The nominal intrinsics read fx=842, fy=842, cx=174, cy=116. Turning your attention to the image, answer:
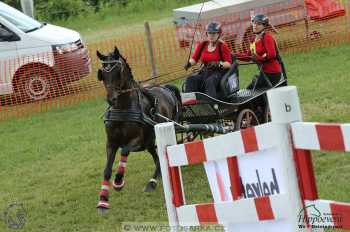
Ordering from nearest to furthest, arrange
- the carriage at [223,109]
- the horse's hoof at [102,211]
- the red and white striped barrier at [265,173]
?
the red and white striped barrier at [265,173], the horse's hoof at [102,211], the carriage at [223,109]

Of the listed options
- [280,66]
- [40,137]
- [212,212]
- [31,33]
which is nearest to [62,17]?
[31,33]

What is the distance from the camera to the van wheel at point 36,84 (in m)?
17.8

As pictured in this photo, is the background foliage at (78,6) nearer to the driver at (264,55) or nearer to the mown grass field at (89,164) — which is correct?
the mown grass field at (89,164)

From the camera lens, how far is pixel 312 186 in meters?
4.40

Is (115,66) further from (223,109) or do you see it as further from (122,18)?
(122,18)

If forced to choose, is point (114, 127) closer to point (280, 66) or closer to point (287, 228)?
point (280, 66)

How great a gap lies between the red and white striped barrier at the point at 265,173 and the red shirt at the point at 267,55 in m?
5.90

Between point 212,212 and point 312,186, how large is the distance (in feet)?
3.34

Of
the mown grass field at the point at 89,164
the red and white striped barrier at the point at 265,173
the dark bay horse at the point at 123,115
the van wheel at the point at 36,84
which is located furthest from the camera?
the van wheel at the point at 36,84

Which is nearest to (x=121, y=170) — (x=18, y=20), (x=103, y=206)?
(x=103, y=206)

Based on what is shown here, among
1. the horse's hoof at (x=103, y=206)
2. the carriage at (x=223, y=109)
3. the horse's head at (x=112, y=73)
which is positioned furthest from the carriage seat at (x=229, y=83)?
the horse's hoof at (x=103, y=206)

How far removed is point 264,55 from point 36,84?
7905 millimetres

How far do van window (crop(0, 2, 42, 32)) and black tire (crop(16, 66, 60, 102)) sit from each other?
3.59 feet

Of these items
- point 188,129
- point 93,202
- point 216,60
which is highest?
point 216,60
